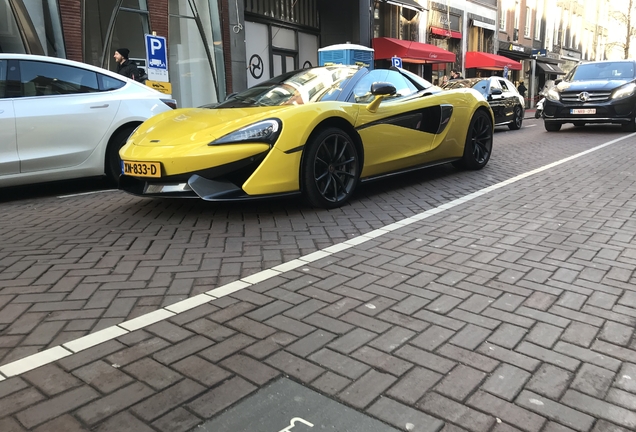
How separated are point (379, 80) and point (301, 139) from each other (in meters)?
1.61

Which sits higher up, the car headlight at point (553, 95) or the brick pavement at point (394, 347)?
the car headlight at point (553, 95)

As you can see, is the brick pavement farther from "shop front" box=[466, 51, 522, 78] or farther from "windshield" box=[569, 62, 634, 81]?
"shop front" box=[466, 51, 522, 78]

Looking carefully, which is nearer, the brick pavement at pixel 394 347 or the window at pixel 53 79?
the brick pavement at pixel 394 347

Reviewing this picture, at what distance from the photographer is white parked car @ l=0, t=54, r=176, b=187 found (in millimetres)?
5762

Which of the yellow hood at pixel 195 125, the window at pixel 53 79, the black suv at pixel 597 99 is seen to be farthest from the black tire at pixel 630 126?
the window at pixel 53 79

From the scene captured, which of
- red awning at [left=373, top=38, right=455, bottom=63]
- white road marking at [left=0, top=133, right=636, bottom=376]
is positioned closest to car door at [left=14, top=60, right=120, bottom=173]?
white road marking at [left=0, top=133, right=636, bottom=376]

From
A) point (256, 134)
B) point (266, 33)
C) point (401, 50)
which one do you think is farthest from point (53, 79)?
point (401, 50)

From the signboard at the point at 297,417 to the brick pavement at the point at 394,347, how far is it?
0.12 ft

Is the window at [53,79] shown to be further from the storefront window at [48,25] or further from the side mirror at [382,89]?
the storefront window at [48,25]

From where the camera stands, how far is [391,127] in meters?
5.67

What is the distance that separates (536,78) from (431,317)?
41687 mm

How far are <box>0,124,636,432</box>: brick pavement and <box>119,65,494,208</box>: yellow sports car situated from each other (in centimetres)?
100

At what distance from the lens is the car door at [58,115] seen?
582 centimetres

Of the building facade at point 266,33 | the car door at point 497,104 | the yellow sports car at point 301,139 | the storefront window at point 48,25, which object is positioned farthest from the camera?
the car door at point 497,104
